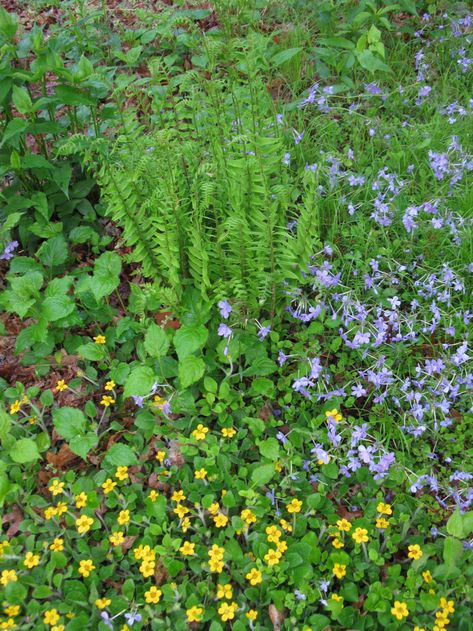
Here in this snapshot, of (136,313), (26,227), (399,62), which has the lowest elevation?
(136,313)

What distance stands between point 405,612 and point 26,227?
2809 mm

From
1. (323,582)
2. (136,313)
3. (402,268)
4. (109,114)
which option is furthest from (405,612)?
(109,114)

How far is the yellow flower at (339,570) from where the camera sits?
2398 mm

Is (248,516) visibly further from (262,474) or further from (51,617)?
(51,617)

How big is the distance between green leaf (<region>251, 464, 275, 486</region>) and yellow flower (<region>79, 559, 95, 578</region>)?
2.50 ft

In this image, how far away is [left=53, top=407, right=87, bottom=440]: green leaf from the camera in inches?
110

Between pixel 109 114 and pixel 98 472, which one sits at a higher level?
pixel 109 114

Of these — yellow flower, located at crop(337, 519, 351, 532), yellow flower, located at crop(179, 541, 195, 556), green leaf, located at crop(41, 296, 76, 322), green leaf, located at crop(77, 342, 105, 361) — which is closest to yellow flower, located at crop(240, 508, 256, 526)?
yellow flower, located at crop(179, 541, 195, 556)

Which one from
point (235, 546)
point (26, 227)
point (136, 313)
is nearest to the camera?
point (235, 546)

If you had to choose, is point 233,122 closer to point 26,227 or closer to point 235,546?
point 26,227

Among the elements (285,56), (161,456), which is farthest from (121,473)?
(285,56)

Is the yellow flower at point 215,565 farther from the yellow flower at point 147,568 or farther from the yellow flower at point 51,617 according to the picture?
the yellow flower at point 51,617

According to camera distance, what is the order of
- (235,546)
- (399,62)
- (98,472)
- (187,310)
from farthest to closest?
(399,62), (187,310), (98,472), (235,546)

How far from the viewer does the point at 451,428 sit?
2.89 metres
